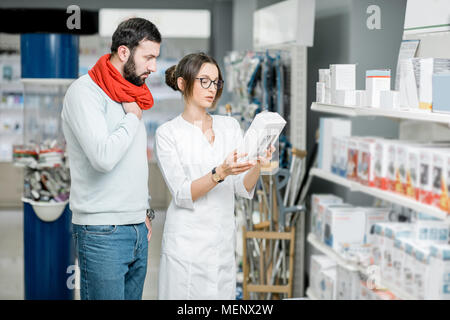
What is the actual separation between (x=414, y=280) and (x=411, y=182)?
421 mm

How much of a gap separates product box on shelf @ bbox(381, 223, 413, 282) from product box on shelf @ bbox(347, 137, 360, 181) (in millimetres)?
380

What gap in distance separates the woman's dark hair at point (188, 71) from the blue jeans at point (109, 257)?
0.38 metres

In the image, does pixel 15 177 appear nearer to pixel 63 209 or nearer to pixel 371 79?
pixel 63 209

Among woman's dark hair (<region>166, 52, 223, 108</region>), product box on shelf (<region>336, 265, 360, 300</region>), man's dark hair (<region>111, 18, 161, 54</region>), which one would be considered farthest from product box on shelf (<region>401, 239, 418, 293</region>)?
man's dark hair (<region>111, 18, 161, 54</region>)

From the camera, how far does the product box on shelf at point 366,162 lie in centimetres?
293

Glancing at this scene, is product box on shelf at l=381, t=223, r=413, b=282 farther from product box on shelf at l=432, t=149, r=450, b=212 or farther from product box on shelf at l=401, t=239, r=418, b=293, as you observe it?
Answer: product box on shelf at l=432, t=149, r=450, b=212

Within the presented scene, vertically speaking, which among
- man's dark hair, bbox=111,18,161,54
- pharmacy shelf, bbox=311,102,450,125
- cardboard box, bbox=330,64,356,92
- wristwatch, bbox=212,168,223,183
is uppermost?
man's dark hair, bbox=111,18,161,54

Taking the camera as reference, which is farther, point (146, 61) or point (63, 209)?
point (63, 209)

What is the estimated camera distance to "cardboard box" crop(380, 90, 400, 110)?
171 centimetres

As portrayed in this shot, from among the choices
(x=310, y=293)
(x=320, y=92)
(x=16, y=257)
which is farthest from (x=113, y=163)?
(x=16, y=257)

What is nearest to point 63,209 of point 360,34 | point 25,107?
point 25,107

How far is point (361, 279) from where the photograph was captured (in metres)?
3.11

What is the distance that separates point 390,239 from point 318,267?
3.00 feet

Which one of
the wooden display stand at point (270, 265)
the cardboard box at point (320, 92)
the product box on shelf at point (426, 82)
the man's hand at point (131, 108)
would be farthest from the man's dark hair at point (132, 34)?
the wooden display stand at point (270, 265)
